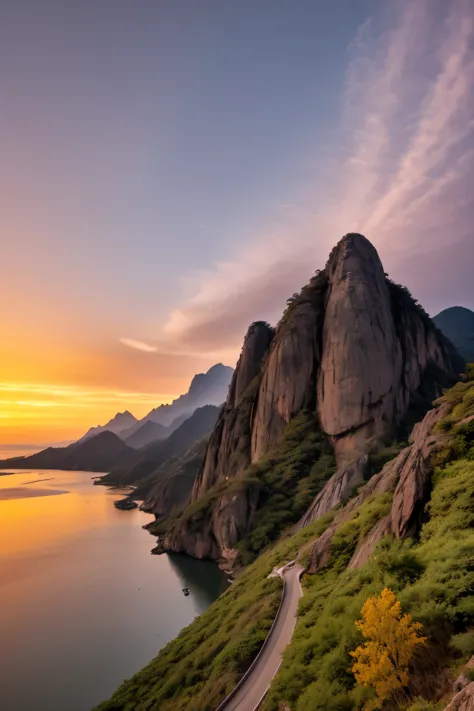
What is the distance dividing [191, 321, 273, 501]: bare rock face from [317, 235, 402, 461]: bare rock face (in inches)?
848

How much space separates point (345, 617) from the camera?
53.5 ft

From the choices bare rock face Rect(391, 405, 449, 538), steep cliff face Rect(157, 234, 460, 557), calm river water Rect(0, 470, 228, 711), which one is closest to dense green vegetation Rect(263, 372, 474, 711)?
bare rock face Rect(391, 405, 449, 538)

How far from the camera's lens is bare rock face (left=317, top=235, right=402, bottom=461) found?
66938mm

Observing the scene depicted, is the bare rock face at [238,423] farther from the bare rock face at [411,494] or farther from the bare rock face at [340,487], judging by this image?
the bare rock face at [411,494]

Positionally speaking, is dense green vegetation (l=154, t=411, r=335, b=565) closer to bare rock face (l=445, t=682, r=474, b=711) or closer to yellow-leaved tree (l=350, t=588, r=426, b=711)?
yellow-leaved tree (l=350, t=588, r=426, b=711)

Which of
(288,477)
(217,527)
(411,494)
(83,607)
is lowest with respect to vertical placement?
(83,607)

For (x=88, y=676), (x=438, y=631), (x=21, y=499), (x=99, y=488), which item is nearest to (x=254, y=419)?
(x=88, y=676)

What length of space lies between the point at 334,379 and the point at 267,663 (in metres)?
55.0

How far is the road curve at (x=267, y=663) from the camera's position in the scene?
18422 mm

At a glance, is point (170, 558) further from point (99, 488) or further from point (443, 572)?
point (99, 488)

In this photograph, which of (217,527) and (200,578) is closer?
(200,578)

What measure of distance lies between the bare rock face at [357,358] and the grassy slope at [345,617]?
35892 mm

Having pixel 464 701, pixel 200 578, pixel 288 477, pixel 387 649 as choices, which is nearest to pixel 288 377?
pixel 288 477

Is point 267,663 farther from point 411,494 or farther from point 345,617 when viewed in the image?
point 411,494
